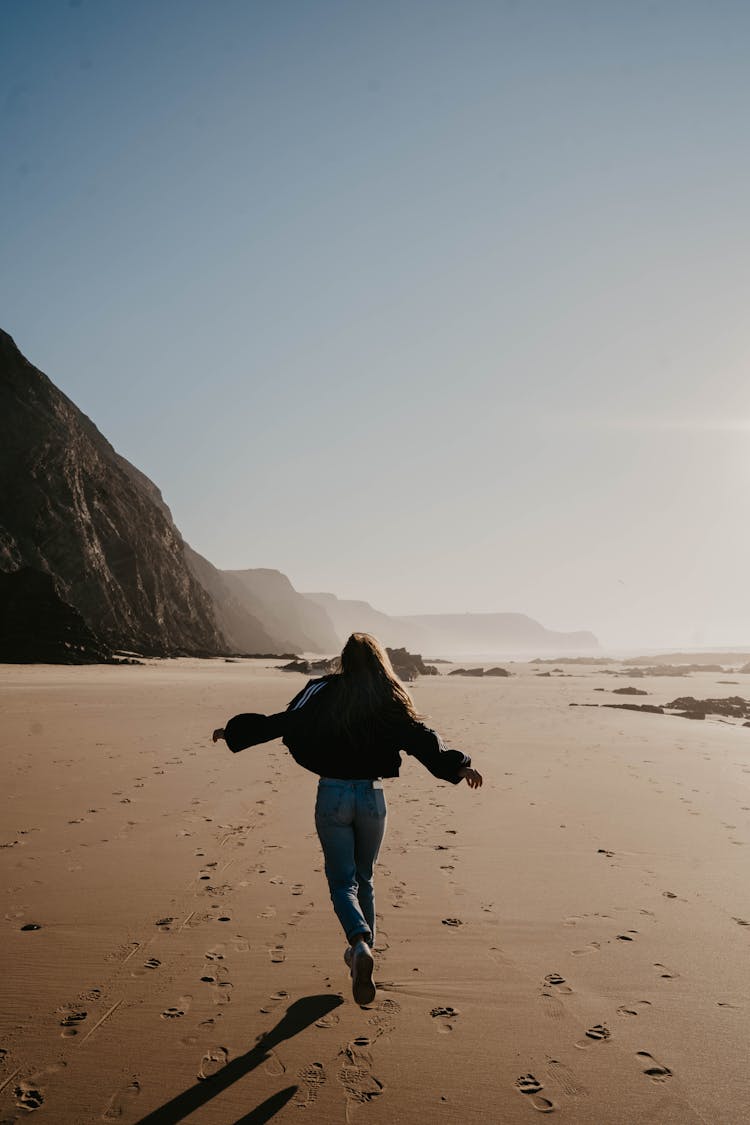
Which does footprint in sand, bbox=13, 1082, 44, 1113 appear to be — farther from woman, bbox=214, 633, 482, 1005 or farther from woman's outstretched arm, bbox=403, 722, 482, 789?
woman's outstretched arm, bbox=403, 722, 482, 789

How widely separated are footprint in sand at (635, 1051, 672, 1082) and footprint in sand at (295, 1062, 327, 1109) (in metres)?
1.71

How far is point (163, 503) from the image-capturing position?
3770 inches

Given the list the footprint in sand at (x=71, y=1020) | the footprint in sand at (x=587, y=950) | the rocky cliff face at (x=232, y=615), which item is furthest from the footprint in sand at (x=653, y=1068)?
the rocky cliff face at (x=232, y=615)

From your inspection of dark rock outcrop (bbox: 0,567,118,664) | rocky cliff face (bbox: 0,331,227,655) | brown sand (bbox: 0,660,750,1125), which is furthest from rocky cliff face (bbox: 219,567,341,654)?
brown sand (bbox: 0,660,750,1125)

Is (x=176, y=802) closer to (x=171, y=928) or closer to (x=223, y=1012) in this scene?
(x=171, y=928)

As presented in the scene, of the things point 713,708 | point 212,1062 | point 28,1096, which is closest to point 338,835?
point 212,1062

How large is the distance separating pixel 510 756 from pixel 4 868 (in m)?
10.2

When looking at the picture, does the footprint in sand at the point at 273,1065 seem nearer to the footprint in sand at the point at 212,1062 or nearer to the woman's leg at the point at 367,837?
the footprint in sand at the point at 212,1062

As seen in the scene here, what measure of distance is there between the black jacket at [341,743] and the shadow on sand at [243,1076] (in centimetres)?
143

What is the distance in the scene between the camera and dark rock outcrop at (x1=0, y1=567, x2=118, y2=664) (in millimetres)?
37594

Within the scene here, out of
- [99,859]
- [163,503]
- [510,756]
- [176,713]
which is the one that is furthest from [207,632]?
[99,859]

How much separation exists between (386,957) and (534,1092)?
1.78 m

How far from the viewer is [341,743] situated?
4430 mm

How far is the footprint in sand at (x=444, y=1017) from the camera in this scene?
162 inches
